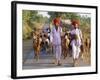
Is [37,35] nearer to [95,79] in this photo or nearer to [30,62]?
[30,62]

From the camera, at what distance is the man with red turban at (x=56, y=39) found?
216 cm

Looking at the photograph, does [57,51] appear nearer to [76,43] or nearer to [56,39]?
[56,39]

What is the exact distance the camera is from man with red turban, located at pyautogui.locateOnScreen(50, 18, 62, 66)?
7.08 feet

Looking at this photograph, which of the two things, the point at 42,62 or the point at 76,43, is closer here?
the point at 42,62


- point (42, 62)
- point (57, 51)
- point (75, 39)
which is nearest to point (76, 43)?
point (75, 39)

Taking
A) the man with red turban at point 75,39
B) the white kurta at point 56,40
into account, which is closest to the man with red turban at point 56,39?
the white kurta at point 56,40

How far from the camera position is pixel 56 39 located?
7.12 ft

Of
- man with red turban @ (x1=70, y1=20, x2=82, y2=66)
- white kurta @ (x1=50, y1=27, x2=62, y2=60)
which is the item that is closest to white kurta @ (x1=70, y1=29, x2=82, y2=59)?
man with red turban @ (x1=70, y1=20, x2=82, y2=66)

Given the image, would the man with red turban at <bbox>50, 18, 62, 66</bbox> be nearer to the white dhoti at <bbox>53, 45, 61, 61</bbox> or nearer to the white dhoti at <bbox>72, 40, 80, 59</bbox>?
the white dhoti at <bbox>53, 45, 61, 61</bbox>

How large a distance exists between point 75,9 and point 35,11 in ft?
1.28

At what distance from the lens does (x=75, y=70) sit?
2.25 m

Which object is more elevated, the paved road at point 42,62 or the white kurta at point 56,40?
the white kurta at point 56,40

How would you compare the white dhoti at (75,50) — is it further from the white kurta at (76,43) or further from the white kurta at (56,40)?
the white kurta at (56,40)
